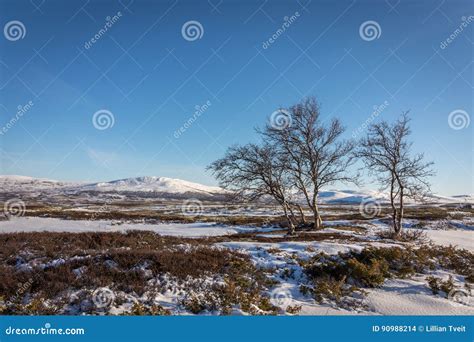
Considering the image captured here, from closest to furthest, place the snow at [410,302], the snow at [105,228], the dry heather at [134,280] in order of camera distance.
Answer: the dry heather at [134,280], the snow at [410,302], the snow at [105,228]

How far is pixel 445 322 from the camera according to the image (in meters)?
6.71

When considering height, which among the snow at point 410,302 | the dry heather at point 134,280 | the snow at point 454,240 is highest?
the dry heather at point 134,280

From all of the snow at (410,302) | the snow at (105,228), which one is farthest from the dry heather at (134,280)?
the snow at (105,228)

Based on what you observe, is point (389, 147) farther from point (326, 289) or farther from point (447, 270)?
point (326, 289)

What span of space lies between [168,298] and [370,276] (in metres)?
6.21

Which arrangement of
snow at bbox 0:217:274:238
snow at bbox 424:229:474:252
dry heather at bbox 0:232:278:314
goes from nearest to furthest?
1. dry heather at bbox 0:232:278:314
2. snow at bbox 424:229:474:252
3. snow at bbox 0:217:274:238

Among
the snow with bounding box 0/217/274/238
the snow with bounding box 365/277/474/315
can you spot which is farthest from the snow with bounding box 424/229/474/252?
the snow with bounding box 0/217/274/238

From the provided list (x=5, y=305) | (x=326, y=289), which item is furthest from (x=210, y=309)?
(x=5, y=305)

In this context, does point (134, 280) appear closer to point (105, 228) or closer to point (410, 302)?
point (410, 302)

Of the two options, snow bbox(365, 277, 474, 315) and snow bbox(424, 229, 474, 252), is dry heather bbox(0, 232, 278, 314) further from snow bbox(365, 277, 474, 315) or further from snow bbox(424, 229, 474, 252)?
snow bbox(424, 229, 474, 252)

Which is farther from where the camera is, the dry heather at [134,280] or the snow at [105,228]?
the snow at [105,228]

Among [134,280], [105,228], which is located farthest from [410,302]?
[105,228]

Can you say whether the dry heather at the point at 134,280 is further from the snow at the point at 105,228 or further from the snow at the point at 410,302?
the snow at the point at 105,228

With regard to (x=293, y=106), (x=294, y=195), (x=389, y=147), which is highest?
(x=293, y=106)
